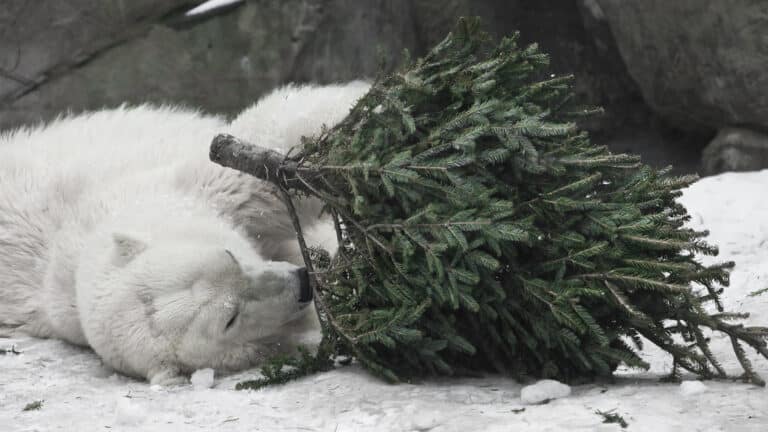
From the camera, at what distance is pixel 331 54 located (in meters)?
8.30

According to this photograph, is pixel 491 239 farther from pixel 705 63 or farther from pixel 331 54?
pixel 331 54

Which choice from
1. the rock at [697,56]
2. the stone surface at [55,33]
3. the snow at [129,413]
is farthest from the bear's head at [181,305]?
the stone surface at [55,33]

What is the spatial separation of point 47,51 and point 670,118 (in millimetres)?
5814

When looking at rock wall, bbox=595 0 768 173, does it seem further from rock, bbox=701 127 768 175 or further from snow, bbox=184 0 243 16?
snow, bbox=184 0 243 16

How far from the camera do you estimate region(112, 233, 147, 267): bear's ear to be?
11.9 ft

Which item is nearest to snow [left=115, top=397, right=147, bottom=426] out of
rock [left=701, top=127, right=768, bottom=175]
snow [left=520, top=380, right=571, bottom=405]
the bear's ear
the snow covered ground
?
the snow covered ground

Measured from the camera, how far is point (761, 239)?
5.19m

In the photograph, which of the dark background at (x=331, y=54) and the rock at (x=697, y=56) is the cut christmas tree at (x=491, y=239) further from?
the dark background at (x=331, y=54)

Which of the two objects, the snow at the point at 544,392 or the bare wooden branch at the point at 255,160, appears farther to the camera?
the bare wooden branch at the point at 255,160

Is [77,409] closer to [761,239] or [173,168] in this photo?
[173,168]

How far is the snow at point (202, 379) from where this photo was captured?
11.4 feet

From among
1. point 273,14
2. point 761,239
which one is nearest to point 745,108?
point 761,239

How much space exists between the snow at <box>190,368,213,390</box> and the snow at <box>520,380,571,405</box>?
4.34 feet

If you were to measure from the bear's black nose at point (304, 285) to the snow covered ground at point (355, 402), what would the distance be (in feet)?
1.26
